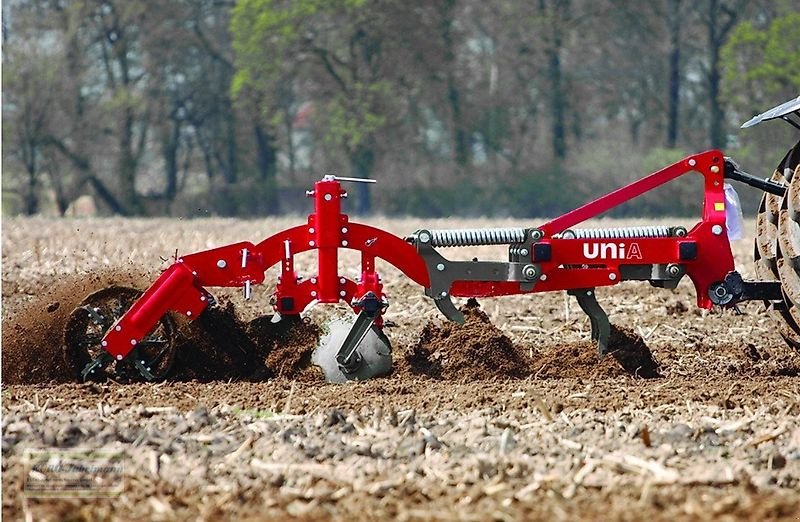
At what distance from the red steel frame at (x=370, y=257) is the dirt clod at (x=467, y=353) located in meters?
0.52

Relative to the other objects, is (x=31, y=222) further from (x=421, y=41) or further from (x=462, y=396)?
(x=462, y=396)

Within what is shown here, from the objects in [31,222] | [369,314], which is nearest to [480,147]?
[31,222]

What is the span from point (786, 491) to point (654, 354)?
432 cm

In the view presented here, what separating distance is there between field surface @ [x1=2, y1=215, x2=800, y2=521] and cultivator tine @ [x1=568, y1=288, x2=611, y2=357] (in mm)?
110

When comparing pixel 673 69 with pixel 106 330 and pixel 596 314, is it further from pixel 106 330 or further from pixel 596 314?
pixel 106 330

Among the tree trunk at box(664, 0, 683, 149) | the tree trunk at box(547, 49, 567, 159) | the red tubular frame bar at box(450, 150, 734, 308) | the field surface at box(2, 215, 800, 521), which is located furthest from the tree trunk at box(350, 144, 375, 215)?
the red tubular frame bar at box(450, 150, 734, 308)

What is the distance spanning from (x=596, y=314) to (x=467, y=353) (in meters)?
0.95

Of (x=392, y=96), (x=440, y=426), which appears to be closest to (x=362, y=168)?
(x=392, y=96)

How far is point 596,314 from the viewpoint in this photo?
8.94 m

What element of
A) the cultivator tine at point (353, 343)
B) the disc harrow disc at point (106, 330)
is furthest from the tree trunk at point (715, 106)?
the disc harrow disc at point (106, 330)

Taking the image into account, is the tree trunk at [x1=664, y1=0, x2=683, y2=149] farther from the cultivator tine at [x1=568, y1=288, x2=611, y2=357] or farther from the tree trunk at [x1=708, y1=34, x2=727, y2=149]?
the cultivator tine at [x1=568, y1=288, x2=611, y2=357]

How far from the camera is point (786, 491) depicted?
18.0ft

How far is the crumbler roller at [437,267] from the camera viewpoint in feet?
28.0

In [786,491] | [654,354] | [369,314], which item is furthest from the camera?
[654,354]
